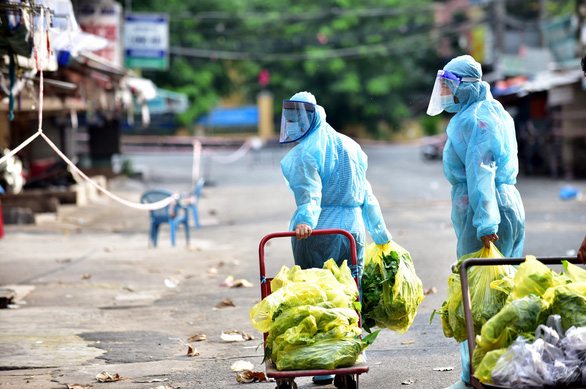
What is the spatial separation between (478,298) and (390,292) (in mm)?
824

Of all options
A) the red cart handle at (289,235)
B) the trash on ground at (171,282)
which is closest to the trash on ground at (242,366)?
the red cart handle at (289,235)

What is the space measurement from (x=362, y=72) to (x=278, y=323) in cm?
4555

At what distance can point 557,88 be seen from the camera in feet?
79.8

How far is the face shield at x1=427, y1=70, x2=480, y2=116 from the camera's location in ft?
16.8

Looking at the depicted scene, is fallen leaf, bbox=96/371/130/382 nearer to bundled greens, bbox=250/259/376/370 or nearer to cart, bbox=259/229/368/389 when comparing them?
cart, bbox=259/229/368/389

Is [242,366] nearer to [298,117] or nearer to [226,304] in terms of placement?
[298,117]

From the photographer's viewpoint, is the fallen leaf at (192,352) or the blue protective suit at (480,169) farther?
the fallen leaf at (192,352)

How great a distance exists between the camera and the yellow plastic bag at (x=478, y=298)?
441 cm

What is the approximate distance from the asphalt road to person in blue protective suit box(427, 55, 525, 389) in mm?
1049

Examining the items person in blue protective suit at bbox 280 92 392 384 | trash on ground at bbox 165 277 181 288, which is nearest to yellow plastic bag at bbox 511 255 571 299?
person in blue protective suit at bbox 280 92 392 384

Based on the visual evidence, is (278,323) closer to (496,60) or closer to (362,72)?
(496,60)

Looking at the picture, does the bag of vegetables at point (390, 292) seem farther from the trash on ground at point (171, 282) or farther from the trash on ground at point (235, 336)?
the trash on ground at point (171, 282)

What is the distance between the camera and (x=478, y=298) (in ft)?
14.7

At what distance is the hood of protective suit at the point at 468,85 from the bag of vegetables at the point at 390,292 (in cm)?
111
